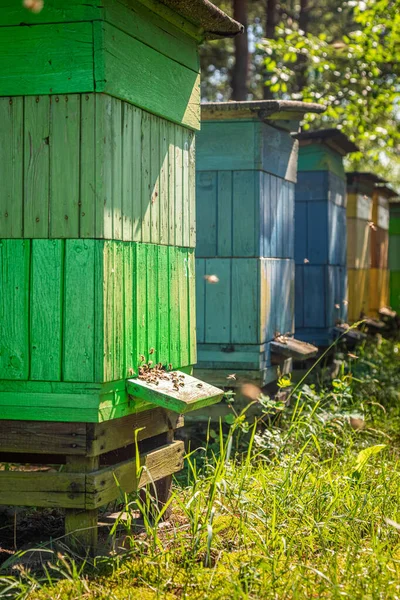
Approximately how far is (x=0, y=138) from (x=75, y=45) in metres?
0.63

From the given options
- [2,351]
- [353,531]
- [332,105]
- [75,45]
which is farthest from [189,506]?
[332,105]

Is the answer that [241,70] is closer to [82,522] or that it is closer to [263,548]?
[82,522]

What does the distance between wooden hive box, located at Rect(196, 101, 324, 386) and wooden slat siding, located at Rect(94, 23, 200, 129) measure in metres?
1.78

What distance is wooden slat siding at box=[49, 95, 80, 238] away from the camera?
4.30 meters

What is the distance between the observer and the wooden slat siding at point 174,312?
5090 mm

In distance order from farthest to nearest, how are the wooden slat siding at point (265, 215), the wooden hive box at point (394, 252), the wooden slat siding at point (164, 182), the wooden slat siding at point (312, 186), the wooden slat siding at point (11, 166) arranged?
the wooden hive box at point (394, 252) → the wooden slat siding at point (312, 186) → the wooden slat siding at point (265, 215) → the wooden slat siding at point (164, 182) → the wooden slat siding at point (11, 166)

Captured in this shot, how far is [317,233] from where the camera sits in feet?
31.9

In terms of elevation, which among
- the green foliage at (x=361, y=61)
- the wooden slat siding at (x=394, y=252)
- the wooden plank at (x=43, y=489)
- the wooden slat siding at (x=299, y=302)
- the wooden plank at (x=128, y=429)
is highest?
the green foliage at (x=361, y=61)

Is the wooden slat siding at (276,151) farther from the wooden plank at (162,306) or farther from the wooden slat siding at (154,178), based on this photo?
the wooden plank at (162,306)

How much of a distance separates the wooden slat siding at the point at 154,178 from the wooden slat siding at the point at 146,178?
0.03 meters

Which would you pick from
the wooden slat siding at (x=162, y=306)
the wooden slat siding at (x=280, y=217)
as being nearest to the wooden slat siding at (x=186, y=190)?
the wooden slat siding at (x=162, y=306)

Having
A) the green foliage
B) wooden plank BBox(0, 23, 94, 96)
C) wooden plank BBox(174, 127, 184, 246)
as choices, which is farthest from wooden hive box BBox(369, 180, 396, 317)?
wooden plank BBox(0, 23, 94, 96)

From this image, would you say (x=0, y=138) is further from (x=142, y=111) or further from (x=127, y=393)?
(x=127, y=393)

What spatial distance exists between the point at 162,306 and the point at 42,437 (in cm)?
109
